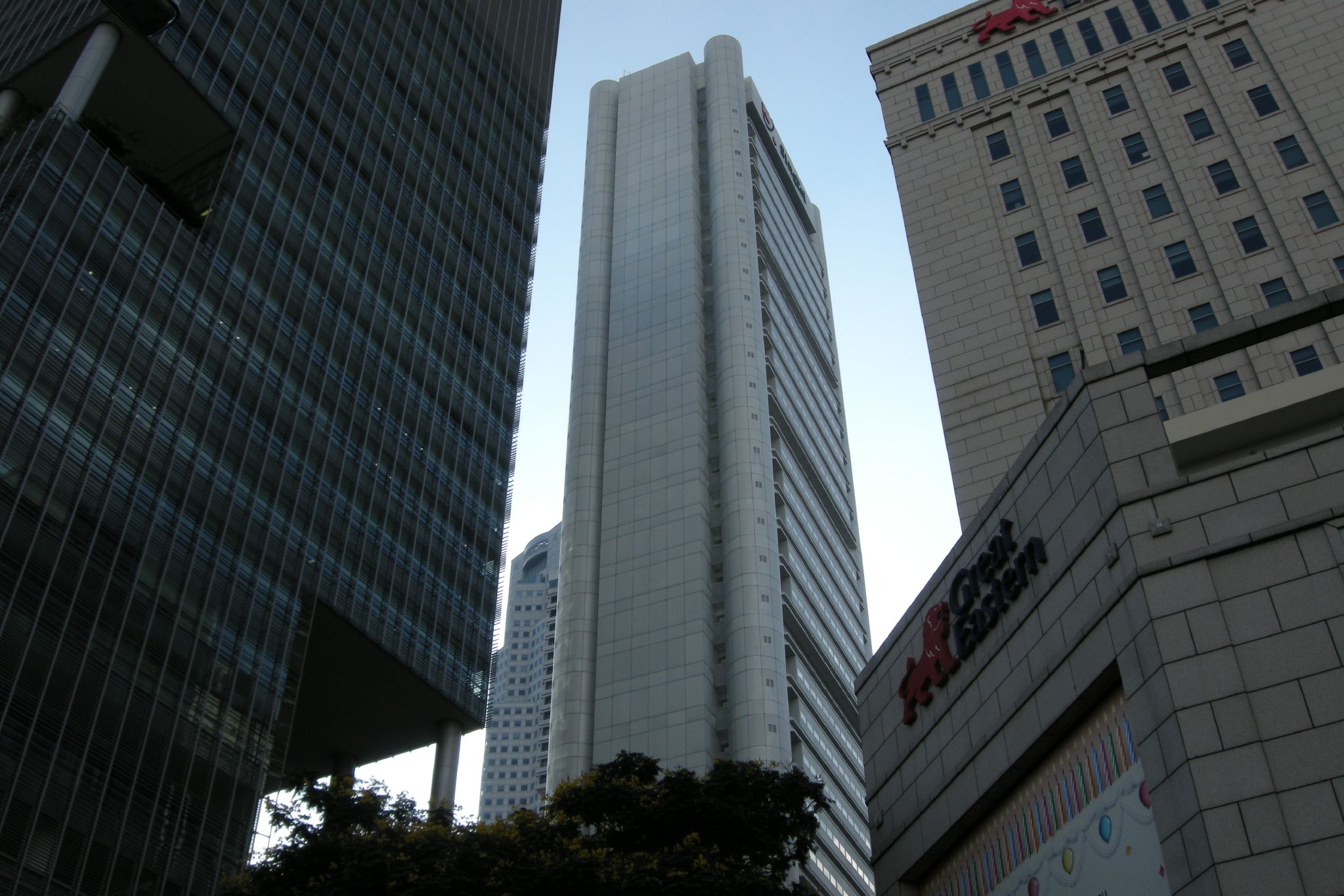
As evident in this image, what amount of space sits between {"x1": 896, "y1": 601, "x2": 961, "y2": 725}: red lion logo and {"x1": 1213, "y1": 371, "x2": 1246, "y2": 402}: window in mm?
14857

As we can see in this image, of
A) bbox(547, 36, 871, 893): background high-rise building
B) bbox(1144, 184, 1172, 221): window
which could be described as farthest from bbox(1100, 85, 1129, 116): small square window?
bbox(547, 36, 871, 893): background high-rise building

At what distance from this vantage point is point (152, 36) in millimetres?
67500

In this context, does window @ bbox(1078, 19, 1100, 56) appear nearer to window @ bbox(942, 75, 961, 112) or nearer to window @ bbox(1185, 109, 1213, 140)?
window @ bbox(942, 75, 961, 112)

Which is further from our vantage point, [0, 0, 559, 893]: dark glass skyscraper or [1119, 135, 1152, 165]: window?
[1119, 135, 1152, 165]: window

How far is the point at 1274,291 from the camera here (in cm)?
4447

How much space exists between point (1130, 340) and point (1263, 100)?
496 inches

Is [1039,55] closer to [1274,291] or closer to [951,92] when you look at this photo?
[951,92]

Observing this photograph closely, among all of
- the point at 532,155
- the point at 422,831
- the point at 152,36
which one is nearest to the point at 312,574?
the point at 152,36

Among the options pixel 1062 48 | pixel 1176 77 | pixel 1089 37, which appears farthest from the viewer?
pixel 1062 48

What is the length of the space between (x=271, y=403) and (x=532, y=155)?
4466cm

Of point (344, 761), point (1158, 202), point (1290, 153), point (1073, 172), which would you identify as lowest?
point (344, 761)

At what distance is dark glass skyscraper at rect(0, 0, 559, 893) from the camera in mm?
49562

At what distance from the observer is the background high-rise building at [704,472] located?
346ft

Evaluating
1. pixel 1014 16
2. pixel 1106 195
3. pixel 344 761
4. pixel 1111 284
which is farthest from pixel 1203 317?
pixel 344 761
